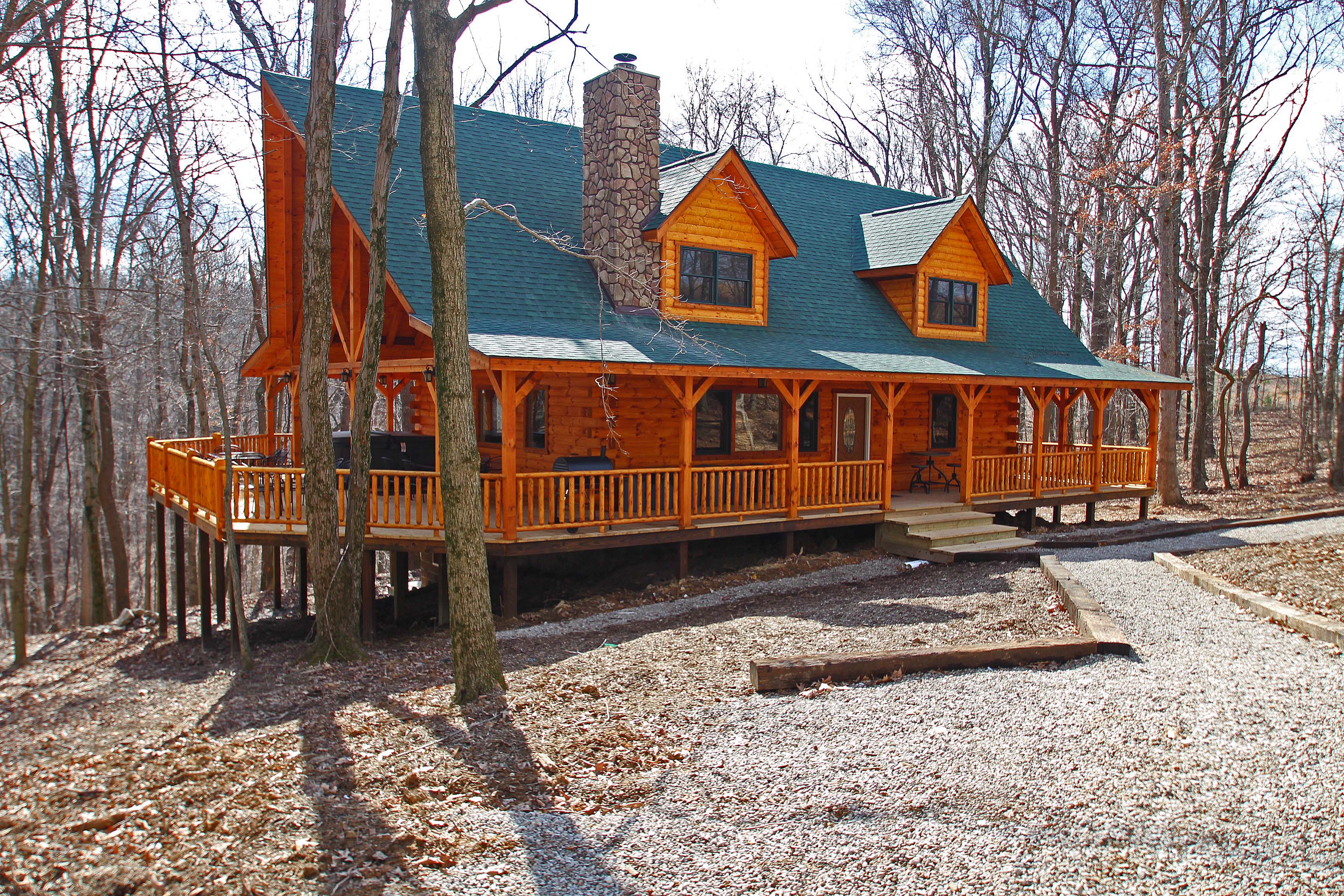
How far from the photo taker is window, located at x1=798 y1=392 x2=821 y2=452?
1691 centimetres

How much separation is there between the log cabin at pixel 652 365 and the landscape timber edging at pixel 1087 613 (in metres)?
2.91

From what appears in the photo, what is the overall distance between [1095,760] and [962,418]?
12.4 m

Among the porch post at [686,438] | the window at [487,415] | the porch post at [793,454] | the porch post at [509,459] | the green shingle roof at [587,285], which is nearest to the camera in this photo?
the porch post at [509,459]

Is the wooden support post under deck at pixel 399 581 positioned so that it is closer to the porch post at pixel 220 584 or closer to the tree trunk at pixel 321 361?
the porch post at pixel 220 584

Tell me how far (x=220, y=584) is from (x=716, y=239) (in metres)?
10.2

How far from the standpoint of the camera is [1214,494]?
77.8 feet

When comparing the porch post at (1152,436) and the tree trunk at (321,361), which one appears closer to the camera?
the tree trunk at (321,361)

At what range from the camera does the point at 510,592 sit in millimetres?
12141

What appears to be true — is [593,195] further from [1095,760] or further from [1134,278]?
[1134,278]

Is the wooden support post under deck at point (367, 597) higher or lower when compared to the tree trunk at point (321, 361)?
lower

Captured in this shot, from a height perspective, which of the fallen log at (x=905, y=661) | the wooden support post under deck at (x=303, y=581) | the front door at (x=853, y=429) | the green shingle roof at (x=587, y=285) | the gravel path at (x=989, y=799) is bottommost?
the wooden support post under deck at (x=303, y=581)

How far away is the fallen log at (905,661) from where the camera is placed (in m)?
7.41

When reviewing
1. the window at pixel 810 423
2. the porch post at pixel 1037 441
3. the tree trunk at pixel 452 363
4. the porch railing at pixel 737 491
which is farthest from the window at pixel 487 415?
the porch post at pixel 1037 441

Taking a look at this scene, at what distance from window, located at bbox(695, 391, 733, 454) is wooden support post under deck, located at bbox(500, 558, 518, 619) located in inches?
178
